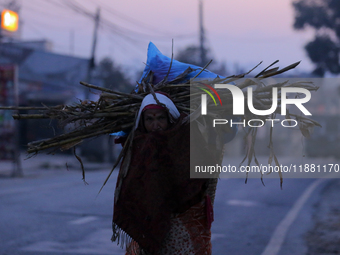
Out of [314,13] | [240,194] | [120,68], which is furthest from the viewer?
[120,68]

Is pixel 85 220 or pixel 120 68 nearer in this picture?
pixel 85 220

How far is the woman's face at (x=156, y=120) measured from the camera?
2322mm

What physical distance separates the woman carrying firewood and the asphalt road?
270 centimetres

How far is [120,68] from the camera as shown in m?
27.8

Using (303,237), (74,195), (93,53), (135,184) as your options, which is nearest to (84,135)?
(135,184)

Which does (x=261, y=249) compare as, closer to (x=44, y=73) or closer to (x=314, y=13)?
(x=314, y=13)

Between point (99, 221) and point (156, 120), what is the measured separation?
4.48 metres

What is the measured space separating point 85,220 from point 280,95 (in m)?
4.73

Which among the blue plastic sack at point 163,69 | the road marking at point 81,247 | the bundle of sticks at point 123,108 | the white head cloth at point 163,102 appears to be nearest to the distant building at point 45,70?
the road marking at point 81,247

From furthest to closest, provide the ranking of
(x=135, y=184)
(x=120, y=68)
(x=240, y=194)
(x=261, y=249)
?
(x=120, y=68) → (x=240, y=194) → (x=261, y=249) → (x=135, y=184)

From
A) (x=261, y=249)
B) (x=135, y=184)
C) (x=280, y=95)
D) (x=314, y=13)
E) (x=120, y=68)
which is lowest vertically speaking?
(x=261, y=249)

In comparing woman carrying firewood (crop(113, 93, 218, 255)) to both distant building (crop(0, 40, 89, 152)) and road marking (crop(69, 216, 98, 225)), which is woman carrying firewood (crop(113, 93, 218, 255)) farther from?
distant building (crop(0, 40, 89, 152))

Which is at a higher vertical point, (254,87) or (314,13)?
(314,13)

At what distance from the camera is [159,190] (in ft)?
7.19
